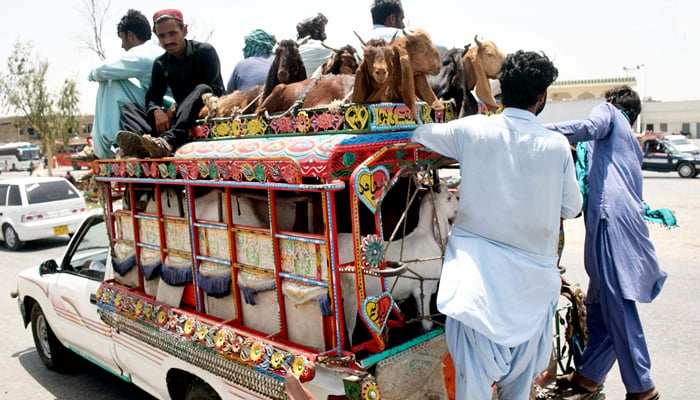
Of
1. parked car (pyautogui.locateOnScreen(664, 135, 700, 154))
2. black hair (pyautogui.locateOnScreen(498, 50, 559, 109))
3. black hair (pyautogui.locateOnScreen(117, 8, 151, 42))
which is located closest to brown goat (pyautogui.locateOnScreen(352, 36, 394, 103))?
black hair (pyautogui.locateOnScreen(498, 50, 559, 109))

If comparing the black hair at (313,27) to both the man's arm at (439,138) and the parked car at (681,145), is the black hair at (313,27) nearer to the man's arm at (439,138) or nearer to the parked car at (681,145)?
the man's arm at (439,138)

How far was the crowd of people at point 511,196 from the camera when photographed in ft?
7.75

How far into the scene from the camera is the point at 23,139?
176ft

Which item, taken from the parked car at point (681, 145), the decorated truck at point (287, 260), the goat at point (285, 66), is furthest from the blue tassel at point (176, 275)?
the parked car at point (681, 145)

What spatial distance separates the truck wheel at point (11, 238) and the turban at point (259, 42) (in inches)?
373

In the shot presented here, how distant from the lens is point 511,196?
237 cm

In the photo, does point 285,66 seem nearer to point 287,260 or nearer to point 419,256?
point 287,260

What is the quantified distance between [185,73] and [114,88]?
0.78 m

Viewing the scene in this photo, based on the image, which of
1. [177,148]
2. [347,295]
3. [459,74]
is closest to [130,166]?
[177,148]

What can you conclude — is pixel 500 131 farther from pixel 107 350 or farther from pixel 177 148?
pixel 107 350

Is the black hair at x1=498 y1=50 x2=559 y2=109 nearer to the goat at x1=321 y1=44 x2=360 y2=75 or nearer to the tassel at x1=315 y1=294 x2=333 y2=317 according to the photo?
the tassel at x1=315 y1=294 x2=333 y2=317

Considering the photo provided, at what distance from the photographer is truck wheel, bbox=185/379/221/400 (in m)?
3.27

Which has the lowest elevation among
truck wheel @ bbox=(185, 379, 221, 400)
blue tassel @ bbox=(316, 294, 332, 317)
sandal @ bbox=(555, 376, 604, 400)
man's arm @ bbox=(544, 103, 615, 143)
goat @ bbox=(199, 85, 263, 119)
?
sandal @ bbox=(555, 376, 604, 400)

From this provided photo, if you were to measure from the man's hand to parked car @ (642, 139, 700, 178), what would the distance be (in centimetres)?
1925
